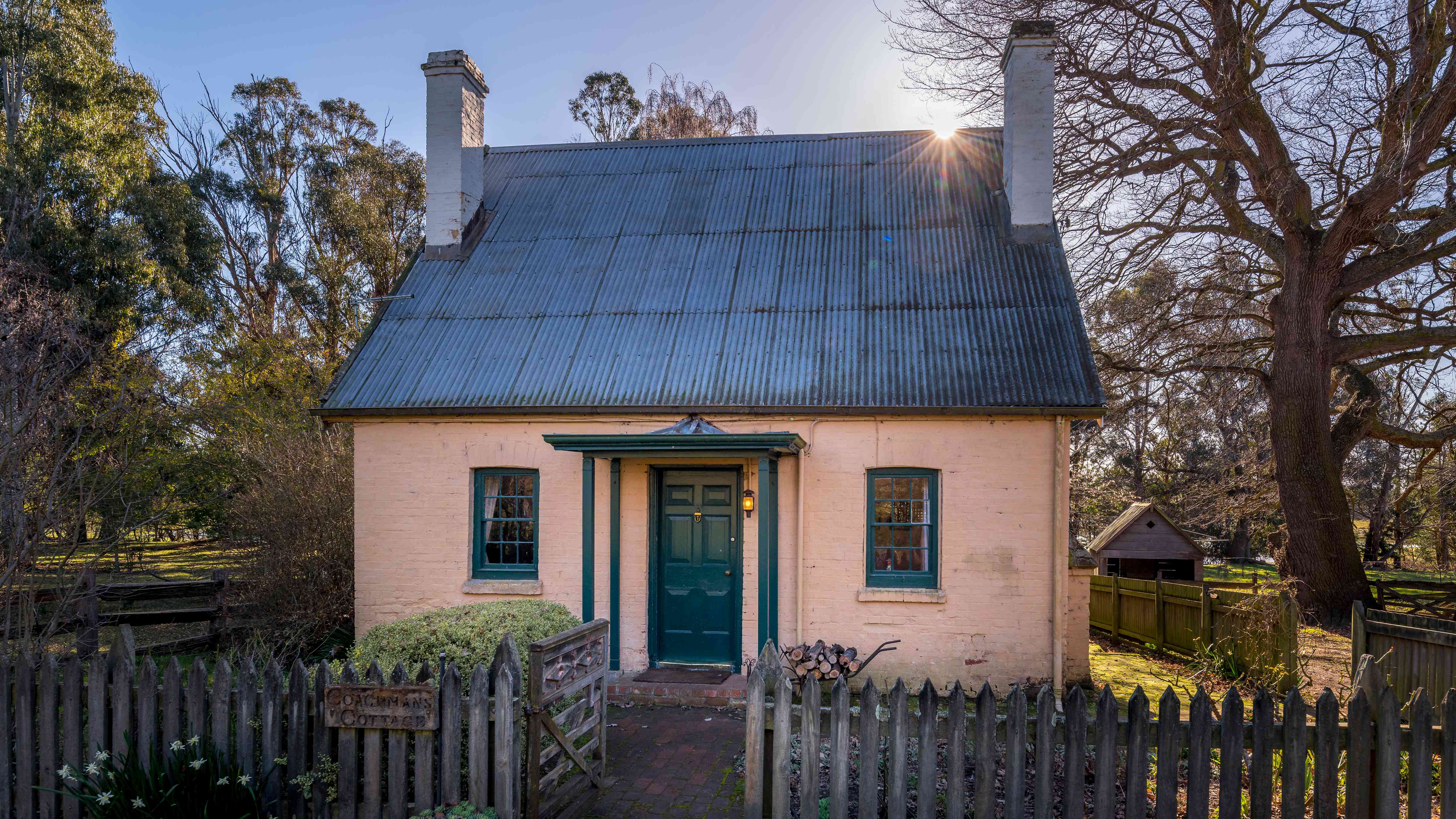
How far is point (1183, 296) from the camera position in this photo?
51.5ft

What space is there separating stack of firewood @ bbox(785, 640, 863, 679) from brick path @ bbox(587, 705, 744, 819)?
0.75 metres

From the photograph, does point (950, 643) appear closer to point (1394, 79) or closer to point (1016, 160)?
point (1016, 160)

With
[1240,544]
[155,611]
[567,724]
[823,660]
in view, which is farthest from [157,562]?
[1240,544]

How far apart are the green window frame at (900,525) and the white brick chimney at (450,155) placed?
7.17 m

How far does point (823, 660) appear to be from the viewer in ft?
28.9

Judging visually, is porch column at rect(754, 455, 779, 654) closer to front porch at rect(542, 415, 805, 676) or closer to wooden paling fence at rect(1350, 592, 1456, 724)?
front porch at rect(542, 415, 805, 676)

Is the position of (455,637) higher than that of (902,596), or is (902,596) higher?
(455,637)

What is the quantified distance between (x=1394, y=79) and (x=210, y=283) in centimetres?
2692

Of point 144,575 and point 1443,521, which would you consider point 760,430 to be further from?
point 144,575

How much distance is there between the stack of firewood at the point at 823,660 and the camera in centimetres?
880

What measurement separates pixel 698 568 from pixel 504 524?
8.05ft

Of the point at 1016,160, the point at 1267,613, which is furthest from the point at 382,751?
the point at 1016,160

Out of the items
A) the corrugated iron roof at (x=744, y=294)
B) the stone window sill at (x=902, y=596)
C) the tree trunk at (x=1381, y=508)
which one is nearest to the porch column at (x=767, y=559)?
the corrugated iron roof at (x=744, y=294)

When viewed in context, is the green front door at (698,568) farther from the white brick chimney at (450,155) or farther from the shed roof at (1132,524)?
the shed roof at (1132,524)
